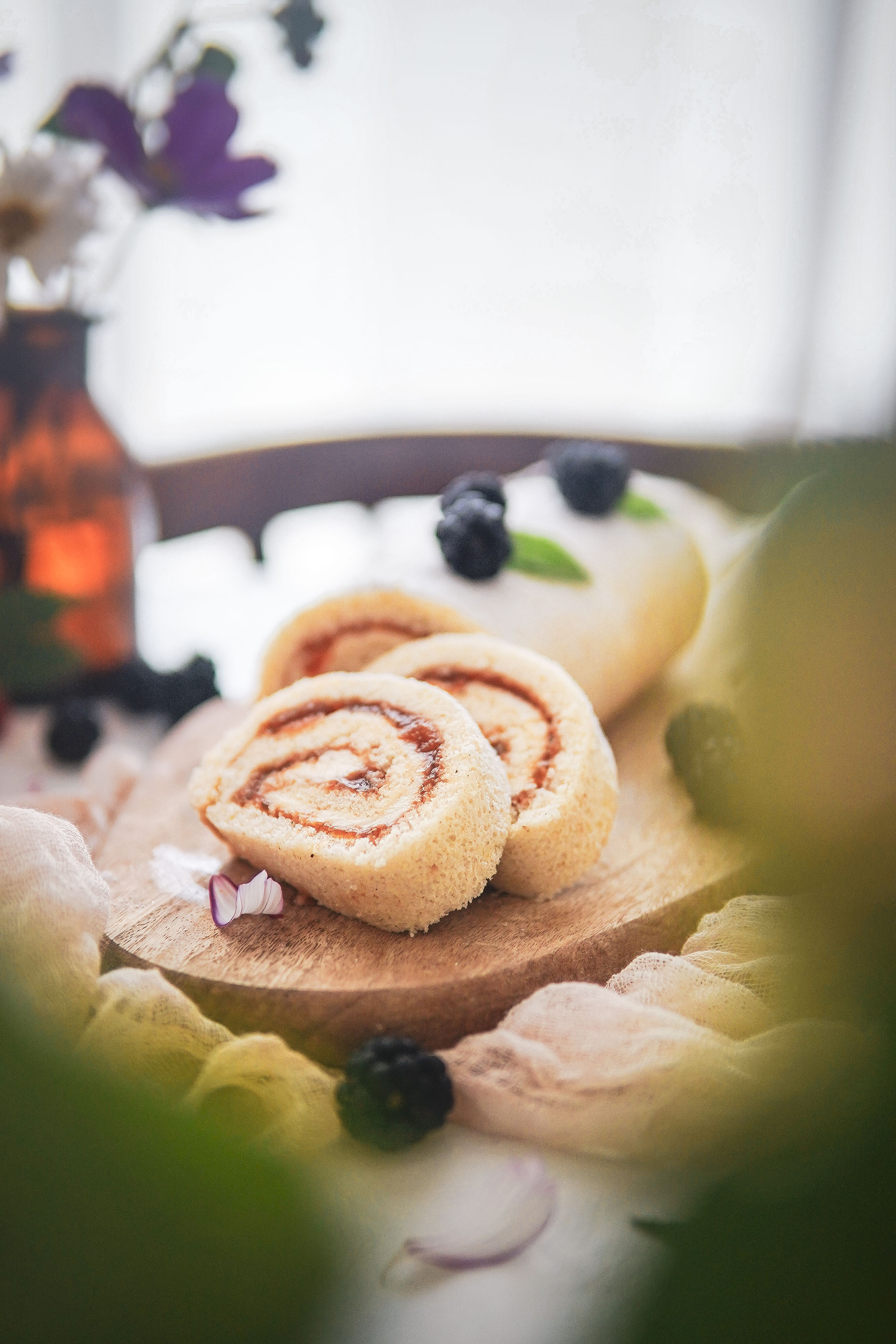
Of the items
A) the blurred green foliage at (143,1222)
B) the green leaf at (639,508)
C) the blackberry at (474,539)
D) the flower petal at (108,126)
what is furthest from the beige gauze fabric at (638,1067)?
the flower petal at (108,126)

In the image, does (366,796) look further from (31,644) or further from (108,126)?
(108,126)

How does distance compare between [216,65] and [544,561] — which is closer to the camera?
[216,65]

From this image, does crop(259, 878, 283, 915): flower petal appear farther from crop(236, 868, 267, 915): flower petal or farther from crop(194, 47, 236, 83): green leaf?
crop(194, 47, 236, 83): green leaf

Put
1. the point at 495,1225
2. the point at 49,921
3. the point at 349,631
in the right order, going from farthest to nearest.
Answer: the point at 349,631 < the point at 49,921 < the point at 495,1225

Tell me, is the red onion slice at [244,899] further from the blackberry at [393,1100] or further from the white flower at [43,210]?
the white flower at [43,210]

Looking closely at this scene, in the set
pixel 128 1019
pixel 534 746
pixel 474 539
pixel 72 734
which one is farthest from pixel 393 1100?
pixel 72 734
